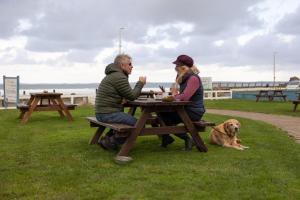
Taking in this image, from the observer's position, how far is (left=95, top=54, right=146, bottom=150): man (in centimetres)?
658

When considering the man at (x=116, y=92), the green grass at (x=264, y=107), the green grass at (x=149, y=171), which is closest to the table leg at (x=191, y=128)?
the green grass at (x=149, y=171)

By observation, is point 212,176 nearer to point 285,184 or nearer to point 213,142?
point 285,184

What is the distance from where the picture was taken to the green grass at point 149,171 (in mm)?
4656

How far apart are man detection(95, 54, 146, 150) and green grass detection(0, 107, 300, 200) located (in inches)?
22.5

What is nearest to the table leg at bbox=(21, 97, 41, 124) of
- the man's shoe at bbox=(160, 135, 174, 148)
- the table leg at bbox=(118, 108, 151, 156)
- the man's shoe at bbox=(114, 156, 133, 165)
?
the man's shoe at bbox=(160, 135, 174, 148)

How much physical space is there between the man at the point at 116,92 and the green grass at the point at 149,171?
57 centimetres

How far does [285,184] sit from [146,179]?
1.52m

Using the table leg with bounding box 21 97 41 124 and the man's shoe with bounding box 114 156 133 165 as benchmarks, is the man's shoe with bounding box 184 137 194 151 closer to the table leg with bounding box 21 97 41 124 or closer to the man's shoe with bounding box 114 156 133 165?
the man's shoe with bounding box 114 156 133 165

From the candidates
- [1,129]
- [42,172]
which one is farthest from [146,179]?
[1,129]

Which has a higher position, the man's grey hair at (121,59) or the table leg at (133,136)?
the man's grey hair at (121,59)

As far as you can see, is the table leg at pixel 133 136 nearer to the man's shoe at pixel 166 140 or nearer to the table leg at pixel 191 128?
the table leg at pixel 191 128

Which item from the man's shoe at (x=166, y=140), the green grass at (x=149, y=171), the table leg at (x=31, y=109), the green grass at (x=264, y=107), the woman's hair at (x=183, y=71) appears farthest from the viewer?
the green grass at (x=264, y=107)

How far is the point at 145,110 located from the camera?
6.46m

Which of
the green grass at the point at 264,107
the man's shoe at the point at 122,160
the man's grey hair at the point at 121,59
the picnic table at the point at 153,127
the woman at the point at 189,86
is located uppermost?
the man's grey hair at the point at 121,59
